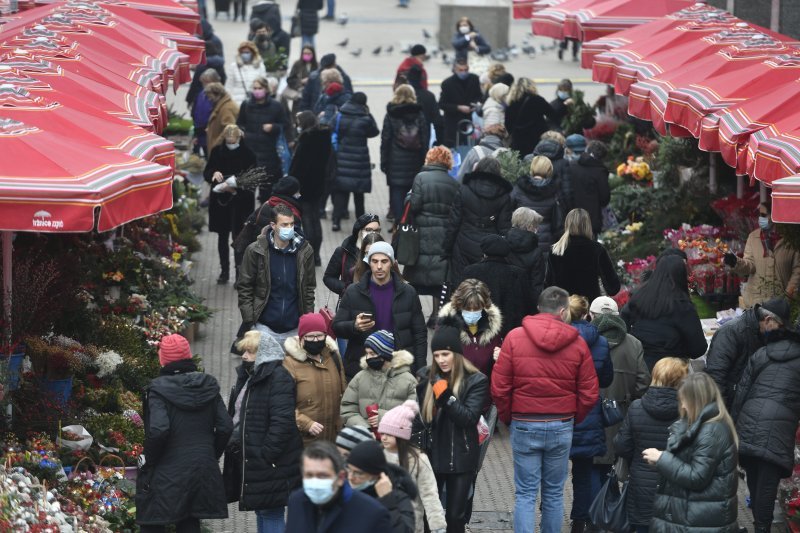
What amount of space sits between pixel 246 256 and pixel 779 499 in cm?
456

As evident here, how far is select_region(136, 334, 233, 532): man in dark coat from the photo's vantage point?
29.9 feet

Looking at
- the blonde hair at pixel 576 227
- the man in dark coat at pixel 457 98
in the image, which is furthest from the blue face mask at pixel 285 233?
the man in dark coat at pixel 457 98

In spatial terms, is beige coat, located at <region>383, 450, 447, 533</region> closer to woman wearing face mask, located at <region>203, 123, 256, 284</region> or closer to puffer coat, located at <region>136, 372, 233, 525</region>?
puffer coat, located at <region>136, 372, 233, 525</region>

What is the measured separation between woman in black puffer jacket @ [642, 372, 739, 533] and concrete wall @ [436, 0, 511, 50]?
2876 cm

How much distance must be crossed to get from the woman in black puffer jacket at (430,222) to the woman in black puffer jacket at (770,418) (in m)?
4.63

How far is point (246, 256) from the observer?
41.0 ft

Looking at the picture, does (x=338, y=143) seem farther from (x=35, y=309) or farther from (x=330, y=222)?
(x=35, y=309)

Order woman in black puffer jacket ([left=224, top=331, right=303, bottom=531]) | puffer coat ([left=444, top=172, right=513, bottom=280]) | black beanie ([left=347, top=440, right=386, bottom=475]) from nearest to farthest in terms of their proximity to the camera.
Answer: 1. black beanie ([left=347, top=440, right=386, bottom=475])
2. woman in black puffer jacket ([left=224, top=331, right=303, bottom=531])
3. puffer coat ([left=444, top=172, right=513, bottom=280])

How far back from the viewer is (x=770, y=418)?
32.7 feet

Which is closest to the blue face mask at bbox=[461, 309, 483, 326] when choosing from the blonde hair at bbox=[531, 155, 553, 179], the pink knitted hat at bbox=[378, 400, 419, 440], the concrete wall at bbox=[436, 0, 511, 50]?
the pink knitted hat at bbox=[378, 400, 419, 440]

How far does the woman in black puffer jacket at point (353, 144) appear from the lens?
18.2 meters

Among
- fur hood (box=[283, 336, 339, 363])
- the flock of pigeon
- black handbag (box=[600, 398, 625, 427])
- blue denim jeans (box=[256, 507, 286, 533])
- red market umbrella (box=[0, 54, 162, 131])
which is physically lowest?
the flock of pigeon

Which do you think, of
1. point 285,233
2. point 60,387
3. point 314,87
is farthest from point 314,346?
point 314,87

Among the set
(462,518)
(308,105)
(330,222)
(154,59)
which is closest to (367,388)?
(462,518)
